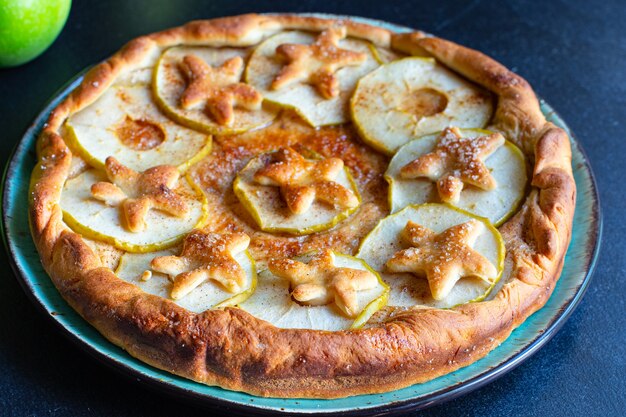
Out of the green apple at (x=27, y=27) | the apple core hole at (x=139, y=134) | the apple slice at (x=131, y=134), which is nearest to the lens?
the apple slice at (x=131, y=134)

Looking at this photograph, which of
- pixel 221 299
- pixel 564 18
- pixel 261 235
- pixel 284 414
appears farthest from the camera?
pixel 564 18

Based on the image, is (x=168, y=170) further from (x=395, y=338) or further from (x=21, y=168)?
(x=395, y=338)

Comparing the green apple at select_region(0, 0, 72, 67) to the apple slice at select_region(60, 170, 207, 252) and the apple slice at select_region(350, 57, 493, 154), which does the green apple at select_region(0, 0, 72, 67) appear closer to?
the apple slice at select_region(60, 170, 207, 252)

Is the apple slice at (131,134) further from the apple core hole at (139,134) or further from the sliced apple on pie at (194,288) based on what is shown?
the sliced apple on pie at (194,288)

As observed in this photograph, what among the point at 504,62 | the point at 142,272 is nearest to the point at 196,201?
the point at 142,272

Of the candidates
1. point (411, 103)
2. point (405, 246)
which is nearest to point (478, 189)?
point (405, 246)

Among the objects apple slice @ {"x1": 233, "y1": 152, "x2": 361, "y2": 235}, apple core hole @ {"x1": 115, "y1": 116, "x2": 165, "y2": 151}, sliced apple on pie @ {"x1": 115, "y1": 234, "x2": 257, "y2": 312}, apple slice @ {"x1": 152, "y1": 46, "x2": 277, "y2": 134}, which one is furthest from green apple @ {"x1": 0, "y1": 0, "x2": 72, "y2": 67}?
sliced apple on pie @ {"x1": 115, "y1": 234, "x2": 257, "y2": 312}

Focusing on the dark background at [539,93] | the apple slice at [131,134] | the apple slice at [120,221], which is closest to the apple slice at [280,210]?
the apple slice at [120,221]
